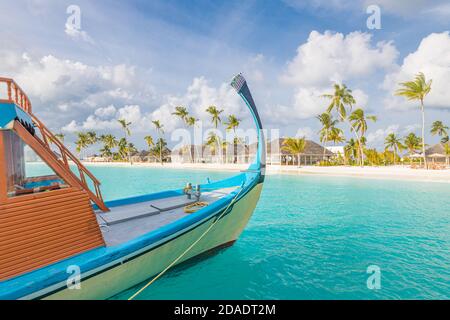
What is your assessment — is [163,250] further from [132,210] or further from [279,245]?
[279,245]

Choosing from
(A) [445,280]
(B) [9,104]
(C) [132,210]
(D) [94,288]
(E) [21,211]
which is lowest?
(A) [445,280]

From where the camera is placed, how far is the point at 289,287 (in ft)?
16.8

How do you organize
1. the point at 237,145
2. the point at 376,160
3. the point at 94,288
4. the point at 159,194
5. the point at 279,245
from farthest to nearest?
the point at 237,145 < the point at 376,160 < the point at 159,194 < the point at 279,245 < the point at 94,288

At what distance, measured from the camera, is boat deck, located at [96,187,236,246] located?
16.1 ft

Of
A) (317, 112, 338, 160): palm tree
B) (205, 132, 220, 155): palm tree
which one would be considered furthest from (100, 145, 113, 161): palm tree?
(317, 112, 338, 160): palm tree

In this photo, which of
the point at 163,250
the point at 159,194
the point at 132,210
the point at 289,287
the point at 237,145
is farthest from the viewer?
the point at 237,145

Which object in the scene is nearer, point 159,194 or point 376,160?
point 159,194

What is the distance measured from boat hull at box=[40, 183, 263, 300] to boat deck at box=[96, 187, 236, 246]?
594 millimetres

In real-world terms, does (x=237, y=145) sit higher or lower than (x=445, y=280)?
higher

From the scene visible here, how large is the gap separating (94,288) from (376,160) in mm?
53073

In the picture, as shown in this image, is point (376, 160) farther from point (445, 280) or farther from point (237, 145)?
point (445, 280)

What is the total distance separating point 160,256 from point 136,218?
1663 mm

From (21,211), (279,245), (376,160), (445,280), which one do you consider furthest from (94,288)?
(376,160)

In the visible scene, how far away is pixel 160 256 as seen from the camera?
473 centimetres
